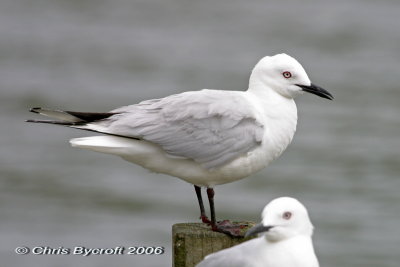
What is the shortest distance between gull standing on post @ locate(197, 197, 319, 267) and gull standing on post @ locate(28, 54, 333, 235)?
0.84 metres

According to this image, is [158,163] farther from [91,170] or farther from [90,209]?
[91,170]

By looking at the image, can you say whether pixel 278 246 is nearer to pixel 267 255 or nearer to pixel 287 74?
pixel 267 255

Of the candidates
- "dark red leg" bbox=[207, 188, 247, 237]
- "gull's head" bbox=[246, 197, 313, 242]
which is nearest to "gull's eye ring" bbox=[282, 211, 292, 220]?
"gull's head" bbox=[246, 197, 313, 242]

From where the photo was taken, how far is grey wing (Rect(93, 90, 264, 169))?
5.39 metres

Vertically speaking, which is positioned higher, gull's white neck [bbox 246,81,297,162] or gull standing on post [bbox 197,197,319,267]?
gull's white neck [bbox 246,81,297,162]

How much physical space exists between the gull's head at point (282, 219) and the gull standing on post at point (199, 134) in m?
0.88

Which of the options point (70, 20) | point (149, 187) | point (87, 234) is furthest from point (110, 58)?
point (87, 234)

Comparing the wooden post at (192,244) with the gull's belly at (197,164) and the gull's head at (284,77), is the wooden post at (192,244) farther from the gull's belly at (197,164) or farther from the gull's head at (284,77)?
the gull's head at (284,77)

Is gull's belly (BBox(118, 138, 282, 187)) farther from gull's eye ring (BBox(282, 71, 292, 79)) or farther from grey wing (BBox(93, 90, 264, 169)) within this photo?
gull's eye ring (BBox(282, 71, 292, 79))

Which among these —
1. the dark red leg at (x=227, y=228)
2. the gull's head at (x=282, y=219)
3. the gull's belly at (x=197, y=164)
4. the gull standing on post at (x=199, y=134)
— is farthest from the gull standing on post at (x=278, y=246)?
the gull's belly at (x=197, y=164)

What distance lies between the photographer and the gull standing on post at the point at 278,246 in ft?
14.6

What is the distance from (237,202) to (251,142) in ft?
20.6

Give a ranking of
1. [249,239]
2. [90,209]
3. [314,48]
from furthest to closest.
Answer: [314,48] < [90,209] < [249,239]

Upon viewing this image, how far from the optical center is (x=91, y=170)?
13008mm
